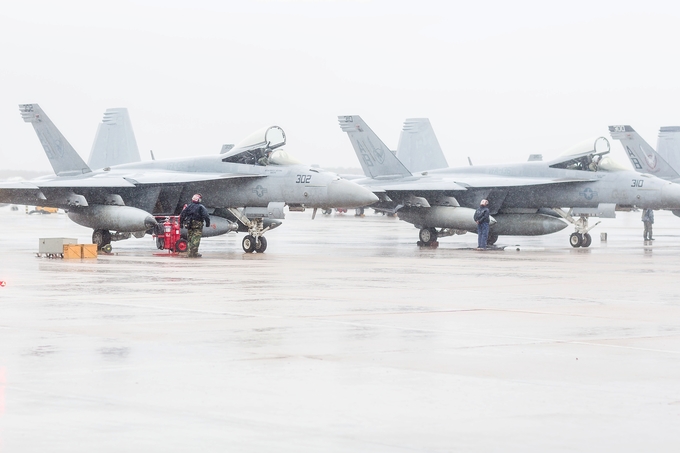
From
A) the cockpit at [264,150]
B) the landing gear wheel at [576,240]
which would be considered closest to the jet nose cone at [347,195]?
the cockpit at [264,150]

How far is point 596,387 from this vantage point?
6.90 meters

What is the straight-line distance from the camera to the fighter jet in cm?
2944

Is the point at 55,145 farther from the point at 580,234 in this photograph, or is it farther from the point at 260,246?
the point at 580,234

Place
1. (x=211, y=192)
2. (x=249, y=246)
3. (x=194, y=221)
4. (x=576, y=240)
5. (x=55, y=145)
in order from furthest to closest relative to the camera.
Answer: (x=576, y=240), (x=55, y=145), (x=211, y=192), (x=249, y=246), (x=194, y=221)

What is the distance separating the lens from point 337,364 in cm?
785

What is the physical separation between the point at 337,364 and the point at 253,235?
18217 mm

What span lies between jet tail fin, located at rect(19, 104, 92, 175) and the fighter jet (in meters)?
8.20

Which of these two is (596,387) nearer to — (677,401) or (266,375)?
(677,401)

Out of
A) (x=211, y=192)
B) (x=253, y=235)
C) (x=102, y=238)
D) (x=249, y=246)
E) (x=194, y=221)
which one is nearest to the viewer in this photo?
(x=194, y=221)

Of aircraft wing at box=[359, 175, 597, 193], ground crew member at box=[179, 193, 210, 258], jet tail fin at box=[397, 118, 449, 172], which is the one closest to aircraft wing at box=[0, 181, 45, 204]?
ground crew member at box=[179, 193, 210, 258]

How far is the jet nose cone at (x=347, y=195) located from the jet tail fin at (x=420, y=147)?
11686 millimetres

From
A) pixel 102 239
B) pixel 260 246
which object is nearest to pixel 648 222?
pixel 260 246

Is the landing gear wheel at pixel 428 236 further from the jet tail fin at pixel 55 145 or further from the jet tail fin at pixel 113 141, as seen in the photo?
the jet tail fin at pixel 113 141

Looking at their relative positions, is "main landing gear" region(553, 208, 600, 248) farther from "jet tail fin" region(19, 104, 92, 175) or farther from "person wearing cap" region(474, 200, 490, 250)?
"jet tail fin" region(19, 104, 92, 175)
